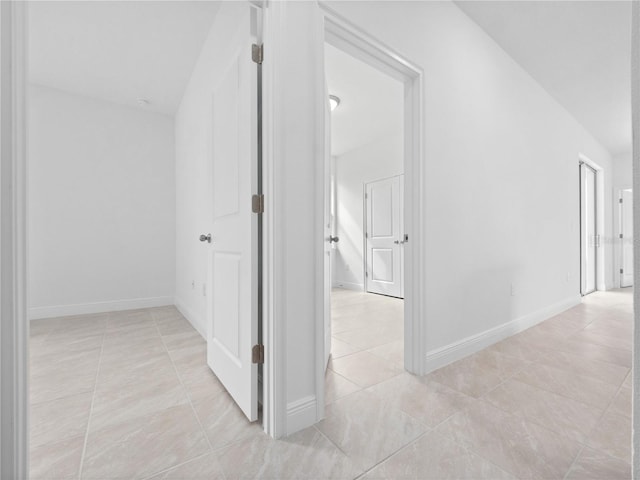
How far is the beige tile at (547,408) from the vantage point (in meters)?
1.29

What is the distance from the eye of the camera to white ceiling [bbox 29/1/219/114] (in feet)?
7.38

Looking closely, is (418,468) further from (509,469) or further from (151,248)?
(151,248)

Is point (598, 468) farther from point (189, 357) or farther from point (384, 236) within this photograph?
point (384, 236)

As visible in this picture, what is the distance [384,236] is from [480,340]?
2830 mm

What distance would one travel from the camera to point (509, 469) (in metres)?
1.05

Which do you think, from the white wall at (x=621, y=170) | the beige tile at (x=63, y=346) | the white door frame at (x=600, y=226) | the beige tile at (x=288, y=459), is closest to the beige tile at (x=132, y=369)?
the beige tile at (x=63, y=346)

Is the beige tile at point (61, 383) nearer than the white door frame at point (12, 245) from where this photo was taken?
No

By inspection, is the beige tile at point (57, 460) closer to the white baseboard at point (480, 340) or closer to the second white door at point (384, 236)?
the white baseboard at point (480, 340)

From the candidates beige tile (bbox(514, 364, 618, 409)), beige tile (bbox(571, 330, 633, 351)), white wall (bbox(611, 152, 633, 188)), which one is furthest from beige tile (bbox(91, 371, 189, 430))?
white wall (bbox(611, 152, 633, 188))

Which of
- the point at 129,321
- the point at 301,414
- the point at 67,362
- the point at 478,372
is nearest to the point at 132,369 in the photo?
the point at 67,362

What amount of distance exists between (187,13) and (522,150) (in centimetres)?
315

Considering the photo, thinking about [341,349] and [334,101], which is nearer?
[341,349]

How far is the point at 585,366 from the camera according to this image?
193cm

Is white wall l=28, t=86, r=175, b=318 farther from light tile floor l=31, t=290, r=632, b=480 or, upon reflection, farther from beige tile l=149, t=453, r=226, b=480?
beige tile l=149, t=453, r=226, b=480
